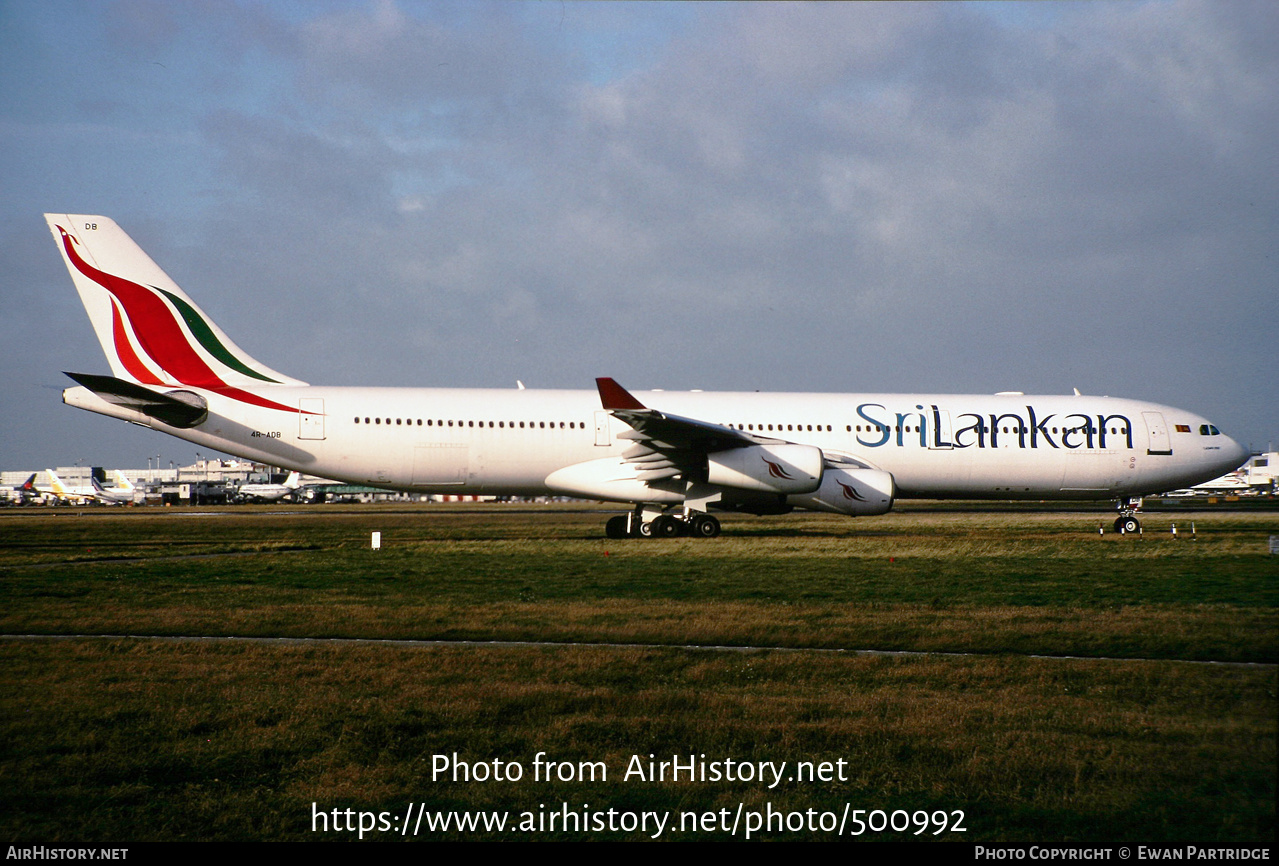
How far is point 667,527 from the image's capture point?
25953 millimetres

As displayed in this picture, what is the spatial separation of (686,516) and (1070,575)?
11.1 m

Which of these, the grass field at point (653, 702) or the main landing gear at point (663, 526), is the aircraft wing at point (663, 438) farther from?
the grass field at point (653, 702)

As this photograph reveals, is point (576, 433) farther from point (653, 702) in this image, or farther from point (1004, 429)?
point (653, 702)

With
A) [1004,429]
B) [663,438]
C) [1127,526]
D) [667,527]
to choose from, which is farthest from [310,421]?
[1127,526]

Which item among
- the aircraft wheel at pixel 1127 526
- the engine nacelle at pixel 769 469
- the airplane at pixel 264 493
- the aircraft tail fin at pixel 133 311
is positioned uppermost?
the aircraft tail fin at pixel 133 311

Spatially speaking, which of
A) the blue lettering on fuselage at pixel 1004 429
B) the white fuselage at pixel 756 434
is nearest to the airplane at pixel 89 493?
the white fuselage at pixel 756 434

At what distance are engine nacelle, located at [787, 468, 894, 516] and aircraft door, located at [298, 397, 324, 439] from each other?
475 inches

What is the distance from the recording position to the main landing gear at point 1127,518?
28297mm

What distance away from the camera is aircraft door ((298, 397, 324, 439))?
82.5 ft

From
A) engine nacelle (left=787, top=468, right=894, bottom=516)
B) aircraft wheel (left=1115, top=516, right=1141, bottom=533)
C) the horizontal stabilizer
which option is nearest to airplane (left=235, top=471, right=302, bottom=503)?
the horizontal stabilizer

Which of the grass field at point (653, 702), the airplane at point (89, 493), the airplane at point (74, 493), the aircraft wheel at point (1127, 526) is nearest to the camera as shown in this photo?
the grass field at point (653, 702)

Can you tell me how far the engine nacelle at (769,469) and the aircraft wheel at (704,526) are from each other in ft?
4.55

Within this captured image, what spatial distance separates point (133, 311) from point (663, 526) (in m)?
14.5

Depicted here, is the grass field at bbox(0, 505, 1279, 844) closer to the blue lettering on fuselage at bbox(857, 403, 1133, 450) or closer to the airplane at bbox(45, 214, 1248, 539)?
the airplane at bbox(45, 214, 1248, 539)
